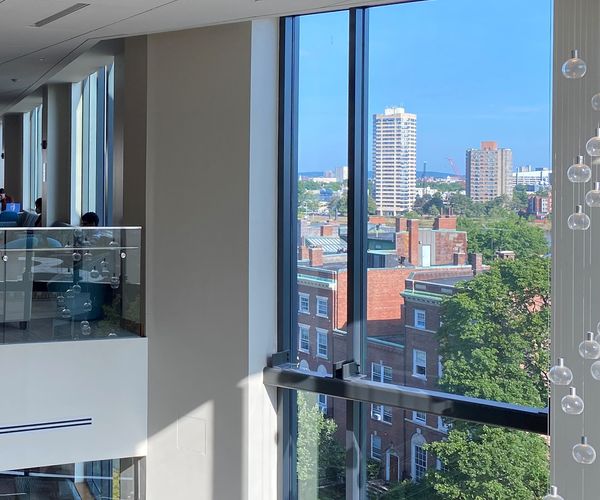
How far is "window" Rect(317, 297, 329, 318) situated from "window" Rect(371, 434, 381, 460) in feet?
4.04

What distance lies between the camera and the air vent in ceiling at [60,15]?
7223mm

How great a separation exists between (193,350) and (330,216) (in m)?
2.07

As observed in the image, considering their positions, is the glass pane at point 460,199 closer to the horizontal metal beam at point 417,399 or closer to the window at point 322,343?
the horizontal metal beam at point 417,399

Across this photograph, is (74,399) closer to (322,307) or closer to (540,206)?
(322,307)

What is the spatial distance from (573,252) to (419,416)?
7.34ft

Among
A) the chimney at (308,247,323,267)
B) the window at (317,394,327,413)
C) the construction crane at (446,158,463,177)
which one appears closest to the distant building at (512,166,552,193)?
the construction crane at (446,158,463,177)

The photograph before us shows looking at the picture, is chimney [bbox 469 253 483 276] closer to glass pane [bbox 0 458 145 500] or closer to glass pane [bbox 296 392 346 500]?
glass pane [bbox 296 392 346 500]

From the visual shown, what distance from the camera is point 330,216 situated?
27.1ft

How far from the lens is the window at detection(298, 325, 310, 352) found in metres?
8.52

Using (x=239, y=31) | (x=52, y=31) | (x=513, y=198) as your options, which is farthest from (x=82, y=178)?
(x=513, y=198)

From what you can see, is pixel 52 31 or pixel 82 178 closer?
pixel 52 31

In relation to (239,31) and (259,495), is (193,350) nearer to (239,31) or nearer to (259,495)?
(259,495)

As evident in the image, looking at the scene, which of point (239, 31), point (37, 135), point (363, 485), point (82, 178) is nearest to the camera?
point (363, 485)

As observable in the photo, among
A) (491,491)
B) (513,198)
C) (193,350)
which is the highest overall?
(513,198)
